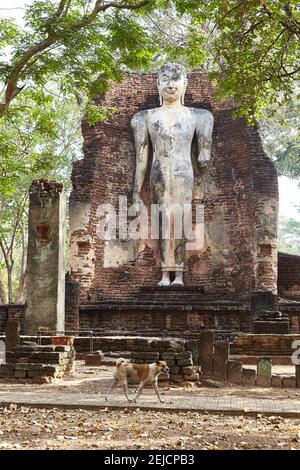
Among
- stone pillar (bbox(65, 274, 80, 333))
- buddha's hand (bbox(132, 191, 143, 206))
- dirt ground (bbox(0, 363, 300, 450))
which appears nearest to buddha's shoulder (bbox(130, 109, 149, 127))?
buddha's hand (bbox(132, 191, 143, 206))

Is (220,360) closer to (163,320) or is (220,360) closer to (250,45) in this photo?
(250,45)

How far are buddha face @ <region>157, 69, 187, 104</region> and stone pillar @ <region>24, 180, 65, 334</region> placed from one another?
561cm

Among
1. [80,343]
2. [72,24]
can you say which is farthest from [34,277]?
[72,24]

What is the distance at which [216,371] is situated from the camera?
9242 mm

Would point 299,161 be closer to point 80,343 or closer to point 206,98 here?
point 206,98

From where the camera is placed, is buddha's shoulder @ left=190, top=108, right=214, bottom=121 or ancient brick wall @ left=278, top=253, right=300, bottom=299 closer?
ancient brick wall @ left=278, top=253, right=300, bottom=299

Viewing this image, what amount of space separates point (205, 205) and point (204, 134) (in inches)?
69.9

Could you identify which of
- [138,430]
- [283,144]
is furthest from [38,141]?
[138,430]

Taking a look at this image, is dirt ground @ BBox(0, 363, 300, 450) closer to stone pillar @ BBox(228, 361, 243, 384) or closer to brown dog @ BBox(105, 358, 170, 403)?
brown dog @ BBox(105, 358, 170, 403)

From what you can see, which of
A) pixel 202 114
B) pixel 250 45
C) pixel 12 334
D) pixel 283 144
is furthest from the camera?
pixel 283 144

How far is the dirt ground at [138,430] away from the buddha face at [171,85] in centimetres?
1126

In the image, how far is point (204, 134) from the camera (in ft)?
54.4

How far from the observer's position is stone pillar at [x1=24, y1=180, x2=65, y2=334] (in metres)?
11.6

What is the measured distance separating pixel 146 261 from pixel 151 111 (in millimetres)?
3808
